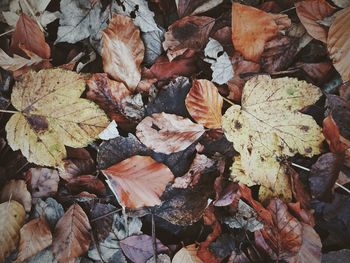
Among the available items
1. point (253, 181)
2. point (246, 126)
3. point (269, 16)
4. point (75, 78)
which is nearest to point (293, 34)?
point (269, 16)

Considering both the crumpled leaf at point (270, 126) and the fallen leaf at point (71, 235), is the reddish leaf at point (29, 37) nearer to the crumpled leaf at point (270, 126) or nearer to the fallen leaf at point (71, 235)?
the fallen leaf at point (71, 235)

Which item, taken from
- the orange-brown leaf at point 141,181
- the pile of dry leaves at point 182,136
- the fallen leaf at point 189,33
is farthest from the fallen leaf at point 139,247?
the fallen leaf at point 189,33

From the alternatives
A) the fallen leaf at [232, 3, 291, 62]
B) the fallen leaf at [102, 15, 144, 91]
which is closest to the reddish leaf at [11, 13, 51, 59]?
the fallen leaf at [102, 15, 144, 91]

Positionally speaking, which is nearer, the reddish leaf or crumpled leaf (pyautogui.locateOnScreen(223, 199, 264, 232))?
crumpled leaf (pyautogui.locateOnScreen(223, 199, 264, 232))

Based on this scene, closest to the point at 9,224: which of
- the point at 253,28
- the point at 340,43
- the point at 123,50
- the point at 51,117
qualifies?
the point at 51,117

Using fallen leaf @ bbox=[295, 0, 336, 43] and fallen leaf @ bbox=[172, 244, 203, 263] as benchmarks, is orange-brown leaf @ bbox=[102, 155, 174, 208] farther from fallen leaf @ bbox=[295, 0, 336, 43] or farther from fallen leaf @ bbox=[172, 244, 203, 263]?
fallen leaf @ bbox=[295, 0, 336, 43]
